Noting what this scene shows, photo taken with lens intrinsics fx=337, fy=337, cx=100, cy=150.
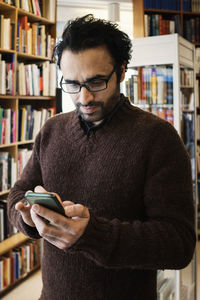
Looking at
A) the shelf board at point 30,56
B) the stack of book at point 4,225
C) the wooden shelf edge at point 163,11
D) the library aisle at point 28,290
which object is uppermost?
the wooden shelf edge at point 163,11

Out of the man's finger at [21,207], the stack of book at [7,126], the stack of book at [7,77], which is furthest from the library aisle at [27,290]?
the man's finger at [21,207]

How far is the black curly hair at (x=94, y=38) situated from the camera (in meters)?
0.92

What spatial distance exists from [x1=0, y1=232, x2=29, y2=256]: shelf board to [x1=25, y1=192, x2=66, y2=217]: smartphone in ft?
6.75

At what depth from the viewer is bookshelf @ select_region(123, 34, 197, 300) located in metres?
2.15

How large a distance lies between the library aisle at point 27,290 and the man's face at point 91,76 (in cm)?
215

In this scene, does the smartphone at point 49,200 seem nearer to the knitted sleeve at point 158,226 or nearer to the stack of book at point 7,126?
the knitted sleeve at point 158,226

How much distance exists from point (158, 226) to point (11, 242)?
220 centimetres

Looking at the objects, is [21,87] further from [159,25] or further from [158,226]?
[158,226]

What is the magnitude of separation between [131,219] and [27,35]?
2.44 m

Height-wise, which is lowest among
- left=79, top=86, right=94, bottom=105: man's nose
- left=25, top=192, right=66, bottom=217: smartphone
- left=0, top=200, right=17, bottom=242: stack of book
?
left=0, top=200, right=17, bottom=242: stack of book

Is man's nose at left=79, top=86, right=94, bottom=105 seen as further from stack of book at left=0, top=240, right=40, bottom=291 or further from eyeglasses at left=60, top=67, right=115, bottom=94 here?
stack of book at left=0, top=240, right=40, bottom=291

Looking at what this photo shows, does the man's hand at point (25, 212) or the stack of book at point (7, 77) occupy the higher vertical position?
the stack of book at point (7, 77)

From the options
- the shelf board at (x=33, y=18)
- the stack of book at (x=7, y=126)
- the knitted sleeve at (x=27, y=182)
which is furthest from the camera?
the shelf board at (x=33, y=18)

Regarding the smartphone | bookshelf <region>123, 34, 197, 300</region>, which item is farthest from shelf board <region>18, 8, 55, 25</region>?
the smartphone
